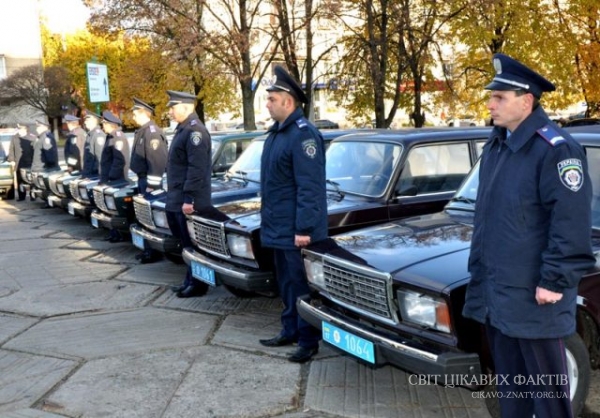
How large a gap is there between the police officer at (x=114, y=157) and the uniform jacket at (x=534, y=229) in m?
7.28

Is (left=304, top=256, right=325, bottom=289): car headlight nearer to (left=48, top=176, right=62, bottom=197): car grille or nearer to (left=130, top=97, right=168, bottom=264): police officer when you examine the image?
(left=130, top=97, right=168, bottom=264): police officer

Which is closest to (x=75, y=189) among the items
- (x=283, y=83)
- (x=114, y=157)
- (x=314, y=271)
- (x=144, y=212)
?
(x=114, y=157)

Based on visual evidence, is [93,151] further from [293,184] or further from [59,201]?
[293,184]

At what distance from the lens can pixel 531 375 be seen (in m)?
3.03

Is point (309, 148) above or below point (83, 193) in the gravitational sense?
above

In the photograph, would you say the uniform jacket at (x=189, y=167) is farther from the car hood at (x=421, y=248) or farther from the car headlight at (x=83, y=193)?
the car headlight at (x=83, y=193)

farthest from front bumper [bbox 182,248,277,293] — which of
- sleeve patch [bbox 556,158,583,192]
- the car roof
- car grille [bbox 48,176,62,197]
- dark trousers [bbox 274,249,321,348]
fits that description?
car grille [bbox 48,176,62,197]

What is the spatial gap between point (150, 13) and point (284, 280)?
1640 cm

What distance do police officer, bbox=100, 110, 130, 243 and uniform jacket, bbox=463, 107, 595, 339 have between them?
23.9 ft

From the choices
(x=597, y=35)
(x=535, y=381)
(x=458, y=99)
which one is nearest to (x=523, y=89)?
(x=535, y=381)

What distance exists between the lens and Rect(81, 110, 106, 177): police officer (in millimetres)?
10914

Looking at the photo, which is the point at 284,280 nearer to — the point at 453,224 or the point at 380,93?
the point at 453,224

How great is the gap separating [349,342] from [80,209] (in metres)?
7.90

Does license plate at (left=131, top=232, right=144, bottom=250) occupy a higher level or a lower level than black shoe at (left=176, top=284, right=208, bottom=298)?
higher
